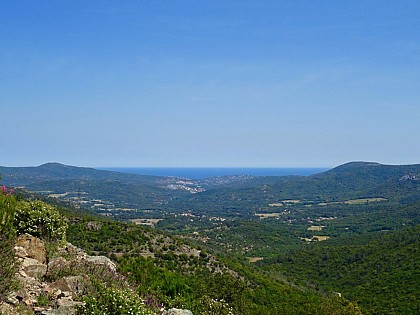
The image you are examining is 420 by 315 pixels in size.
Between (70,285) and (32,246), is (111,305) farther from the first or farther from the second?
(32,246)

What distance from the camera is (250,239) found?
122 m

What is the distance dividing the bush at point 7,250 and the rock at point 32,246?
86 centimetres

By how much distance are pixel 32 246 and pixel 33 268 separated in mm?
1270

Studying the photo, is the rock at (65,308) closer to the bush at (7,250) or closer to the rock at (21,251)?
the bush at (7,250)

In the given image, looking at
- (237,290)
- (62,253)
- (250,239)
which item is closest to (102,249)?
(237,290)

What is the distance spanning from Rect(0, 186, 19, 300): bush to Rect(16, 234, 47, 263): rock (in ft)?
2.83

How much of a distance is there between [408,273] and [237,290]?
42394 millimetres

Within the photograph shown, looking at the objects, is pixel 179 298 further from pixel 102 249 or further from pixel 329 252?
pixel 329 252

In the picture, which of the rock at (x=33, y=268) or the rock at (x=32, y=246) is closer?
the rock at (x=33, y=268)

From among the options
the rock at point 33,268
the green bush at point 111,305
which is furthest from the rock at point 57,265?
the green bush at point 111,305

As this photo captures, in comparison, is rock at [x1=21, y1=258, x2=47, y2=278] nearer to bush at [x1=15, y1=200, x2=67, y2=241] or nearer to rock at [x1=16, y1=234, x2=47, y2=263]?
rock at [x1=16, y1=234, x2=47, y2=263]

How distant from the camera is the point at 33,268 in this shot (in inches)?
349

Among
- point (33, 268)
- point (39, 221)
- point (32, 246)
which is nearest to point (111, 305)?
point (33, 268)

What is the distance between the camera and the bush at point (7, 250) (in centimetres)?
685
